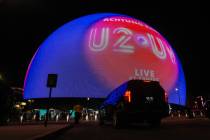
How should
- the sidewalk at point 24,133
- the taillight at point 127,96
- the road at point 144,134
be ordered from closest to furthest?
the sidewalk at point 24,133
the road at point 144,134
the taillight at point 127,96

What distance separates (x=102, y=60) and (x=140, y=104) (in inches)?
1036

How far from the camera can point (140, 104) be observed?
14.7 metres

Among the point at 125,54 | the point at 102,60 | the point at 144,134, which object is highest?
the point at 125,54

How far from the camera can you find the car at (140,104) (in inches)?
575

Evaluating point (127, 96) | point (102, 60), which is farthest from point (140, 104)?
point (102, 60)

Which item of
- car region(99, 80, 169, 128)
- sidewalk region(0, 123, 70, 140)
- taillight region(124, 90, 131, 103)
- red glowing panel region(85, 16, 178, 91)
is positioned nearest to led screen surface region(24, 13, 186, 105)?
red glowing panel region(85, 16, 178, 91)

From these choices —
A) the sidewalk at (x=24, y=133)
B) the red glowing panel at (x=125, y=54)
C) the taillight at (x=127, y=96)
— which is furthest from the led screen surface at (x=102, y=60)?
the sidewalk at (x=24, y=133)

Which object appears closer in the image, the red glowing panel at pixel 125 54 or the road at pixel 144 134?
the road at pixel 144 134

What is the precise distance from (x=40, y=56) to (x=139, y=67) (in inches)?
608

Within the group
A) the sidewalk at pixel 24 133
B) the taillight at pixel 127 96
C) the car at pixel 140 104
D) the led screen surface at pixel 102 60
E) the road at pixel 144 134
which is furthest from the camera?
the led screen surface at pixel 102 60

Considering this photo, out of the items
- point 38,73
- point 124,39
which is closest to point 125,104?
point 124,39

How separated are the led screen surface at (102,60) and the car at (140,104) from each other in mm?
24866

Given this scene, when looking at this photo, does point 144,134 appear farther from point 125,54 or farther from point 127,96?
point 125,54

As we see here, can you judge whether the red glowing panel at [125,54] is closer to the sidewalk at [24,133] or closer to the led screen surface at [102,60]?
the led screen surface at [102,60]
